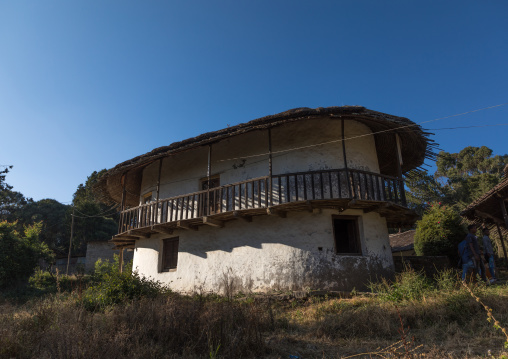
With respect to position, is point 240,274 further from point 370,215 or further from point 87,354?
point 87,354

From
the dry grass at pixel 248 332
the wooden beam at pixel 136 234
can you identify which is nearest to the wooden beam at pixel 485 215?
the dry grass at pixel 248 332

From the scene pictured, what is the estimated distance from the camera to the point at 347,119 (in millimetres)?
11000

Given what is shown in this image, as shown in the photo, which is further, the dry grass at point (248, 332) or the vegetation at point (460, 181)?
the vegetation at point (460, 181)

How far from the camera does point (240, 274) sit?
11.1 meters

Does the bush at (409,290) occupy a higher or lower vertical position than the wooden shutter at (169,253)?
lower

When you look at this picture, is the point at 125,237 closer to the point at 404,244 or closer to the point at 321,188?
the point at 321,188

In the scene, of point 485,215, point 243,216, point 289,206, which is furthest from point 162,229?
point 485,215

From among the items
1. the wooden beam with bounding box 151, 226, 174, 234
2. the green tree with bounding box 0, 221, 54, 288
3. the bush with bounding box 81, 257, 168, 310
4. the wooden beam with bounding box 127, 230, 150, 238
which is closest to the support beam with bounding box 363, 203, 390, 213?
the bush with bounding box 81, 257, 168, 310

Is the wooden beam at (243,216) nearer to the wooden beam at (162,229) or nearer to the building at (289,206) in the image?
the building at (289,206)

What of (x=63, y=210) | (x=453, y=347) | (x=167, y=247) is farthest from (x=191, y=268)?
(x=63, y=210)

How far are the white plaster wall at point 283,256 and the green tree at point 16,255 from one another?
1349cm

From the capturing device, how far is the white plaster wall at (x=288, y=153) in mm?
11227

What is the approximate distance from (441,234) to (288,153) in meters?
6.99

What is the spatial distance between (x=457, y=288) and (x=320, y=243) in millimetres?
3658
